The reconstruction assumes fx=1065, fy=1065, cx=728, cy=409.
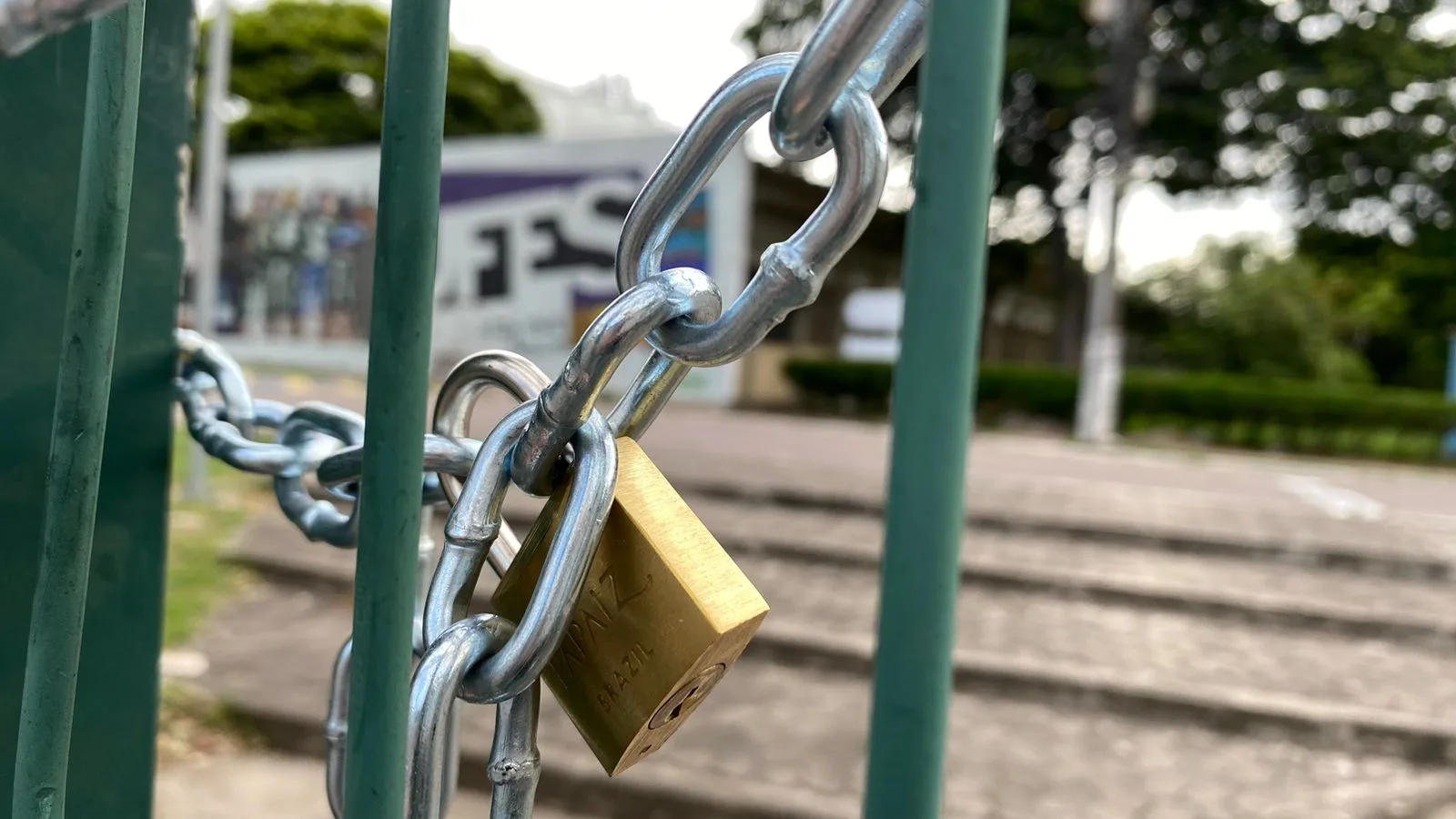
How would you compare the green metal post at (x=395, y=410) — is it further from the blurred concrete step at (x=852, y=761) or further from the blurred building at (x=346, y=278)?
the blurred building at (x=346, y=278)

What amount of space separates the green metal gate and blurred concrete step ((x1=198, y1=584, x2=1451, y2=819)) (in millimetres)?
1816

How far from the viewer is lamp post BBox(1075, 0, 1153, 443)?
1108 centimetres

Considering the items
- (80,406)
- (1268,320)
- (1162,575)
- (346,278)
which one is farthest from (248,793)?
(1268,320)

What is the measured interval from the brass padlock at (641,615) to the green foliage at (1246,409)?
1224 cm

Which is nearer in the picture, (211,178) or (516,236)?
(211,178)

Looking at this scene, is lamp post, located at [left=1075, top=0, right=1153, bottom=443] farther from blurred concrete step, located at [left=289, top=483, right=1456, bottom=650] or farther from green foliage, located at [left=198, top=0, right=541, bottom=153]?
green foliage, located at [left=198, top=0, right=541, bottom=153]

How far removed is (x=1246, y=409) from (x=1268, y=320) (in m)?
9.25

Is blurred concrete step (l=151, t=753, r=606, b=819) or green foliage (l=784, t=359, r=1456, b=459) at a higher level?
green foliage (l=784, t=359, r=1456, b=459)

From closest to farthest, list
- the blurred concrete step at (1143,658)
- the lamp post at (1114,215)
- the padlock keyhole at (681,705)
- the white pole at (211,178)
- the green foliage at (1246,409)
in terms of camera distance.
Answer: the padlock keyhole at (681,705) < the blurred concrete step at (1143,658) < the white pole at (211,178) < the lamp post at (1114,215) < the green foliage at (1246,409)

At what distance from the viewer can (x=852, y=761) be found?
2.59 m

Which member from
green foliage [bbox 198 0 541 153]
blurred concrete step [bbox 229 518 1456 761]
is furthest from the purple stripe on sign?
blurred concrete step [bbox 229 518 1456 761]

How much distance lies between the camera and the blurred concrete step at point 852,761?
2406 mm

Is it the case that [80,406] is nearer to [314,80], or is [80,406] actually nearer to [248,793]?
[248,793]

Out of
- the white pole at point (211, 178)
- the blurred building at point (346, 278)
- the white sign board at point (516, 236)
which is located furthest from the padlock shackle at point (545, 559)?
the blurred building at point (346, 278)
